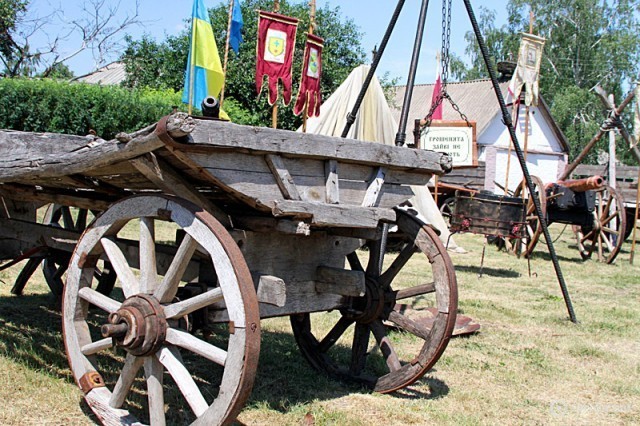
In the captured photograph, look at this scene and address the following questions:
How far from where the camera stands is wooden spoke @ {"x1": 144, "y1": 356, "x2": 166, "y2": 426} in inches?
107

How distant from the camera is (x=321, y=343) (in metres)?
4.09

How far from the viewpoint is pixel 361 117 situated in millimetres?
9641

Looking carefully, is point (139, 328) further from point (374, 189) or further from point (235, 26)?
point (235, 26)

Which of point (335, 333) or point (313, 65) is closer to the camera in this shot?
point (335, 333)

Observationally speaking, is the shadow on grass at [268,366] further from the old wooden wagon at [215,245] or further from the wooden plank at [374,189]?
the wooden plank at [374,189]

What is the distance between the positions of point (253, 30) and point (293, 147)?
15745 millimetres

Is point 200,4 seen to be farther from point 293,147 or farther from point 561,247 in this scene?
point 561,247

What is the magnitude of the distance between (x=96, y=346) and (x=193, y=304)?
60cm

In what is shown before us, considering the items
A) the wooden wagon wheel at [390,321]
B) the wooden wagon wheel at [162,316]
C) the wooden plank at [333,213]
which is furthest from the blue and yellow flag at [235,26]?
the wooden plank at [333,213]

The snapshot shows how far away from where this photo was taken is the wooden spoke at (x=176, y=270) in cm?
271

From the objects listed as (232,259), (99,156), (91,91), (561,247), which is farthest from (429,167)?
(561,247)

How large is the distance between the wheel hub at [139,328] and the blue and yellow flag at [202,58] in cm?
546

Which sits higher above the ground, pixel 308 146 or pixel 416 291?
pixel 308 146

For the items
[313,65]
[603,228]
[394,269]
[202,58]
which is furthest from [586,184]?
[394,269]
